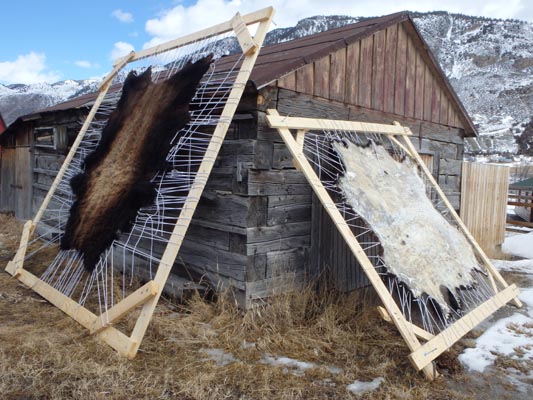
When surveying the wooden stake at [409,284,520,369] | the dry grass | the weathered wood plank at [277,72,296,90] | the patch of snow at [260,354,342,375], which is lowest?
the patch of snow at [260,354,342,375]

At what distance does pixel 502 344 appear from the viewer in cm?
378

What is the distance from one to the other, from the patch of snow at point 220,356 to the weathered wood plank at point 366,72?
336 cm

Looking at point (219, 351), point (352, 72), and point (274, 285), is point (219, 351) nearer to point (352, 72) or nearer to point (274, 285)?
point (274, 285)

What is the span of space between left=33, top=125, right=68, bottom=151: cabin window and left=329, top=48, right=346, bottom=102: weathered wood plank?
5.05 meters

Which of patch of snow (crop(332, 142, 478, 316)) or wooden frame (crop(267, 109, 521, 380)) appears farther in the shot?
patch of snow (crop(332, 142, 478, 316))

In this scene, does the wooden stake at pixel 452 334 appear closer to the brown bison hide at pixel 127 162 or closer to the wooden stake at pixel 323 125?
the wooden stake at pixel 323 125

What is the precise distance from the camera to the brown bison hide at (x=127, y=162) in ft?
12.7

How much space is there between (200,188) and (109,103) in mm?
3110

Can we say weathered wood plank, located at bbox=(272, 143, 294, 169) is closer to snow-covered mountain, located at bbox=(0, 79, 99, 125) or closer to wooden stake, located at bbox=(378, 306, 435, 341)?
wooden stake, located at bbox=(378, 306, 435, 341)

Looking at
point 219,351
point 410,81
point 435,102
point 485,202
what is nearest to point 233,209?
point 219,351

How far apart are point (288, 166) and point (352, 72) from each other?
1558mm

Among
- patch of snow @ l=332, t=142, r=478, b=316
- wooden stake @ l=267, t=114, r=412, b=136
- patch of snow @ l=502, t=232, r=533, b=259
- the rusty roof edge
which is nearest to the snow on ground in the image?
patch of snow @ l=332, t=142, r=478, b=316

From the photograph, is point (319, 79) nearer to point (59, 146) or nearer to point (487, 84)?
point (59, 146)

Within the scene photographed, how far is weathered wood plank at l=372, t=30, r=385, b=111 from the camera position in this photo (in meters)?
5.39
